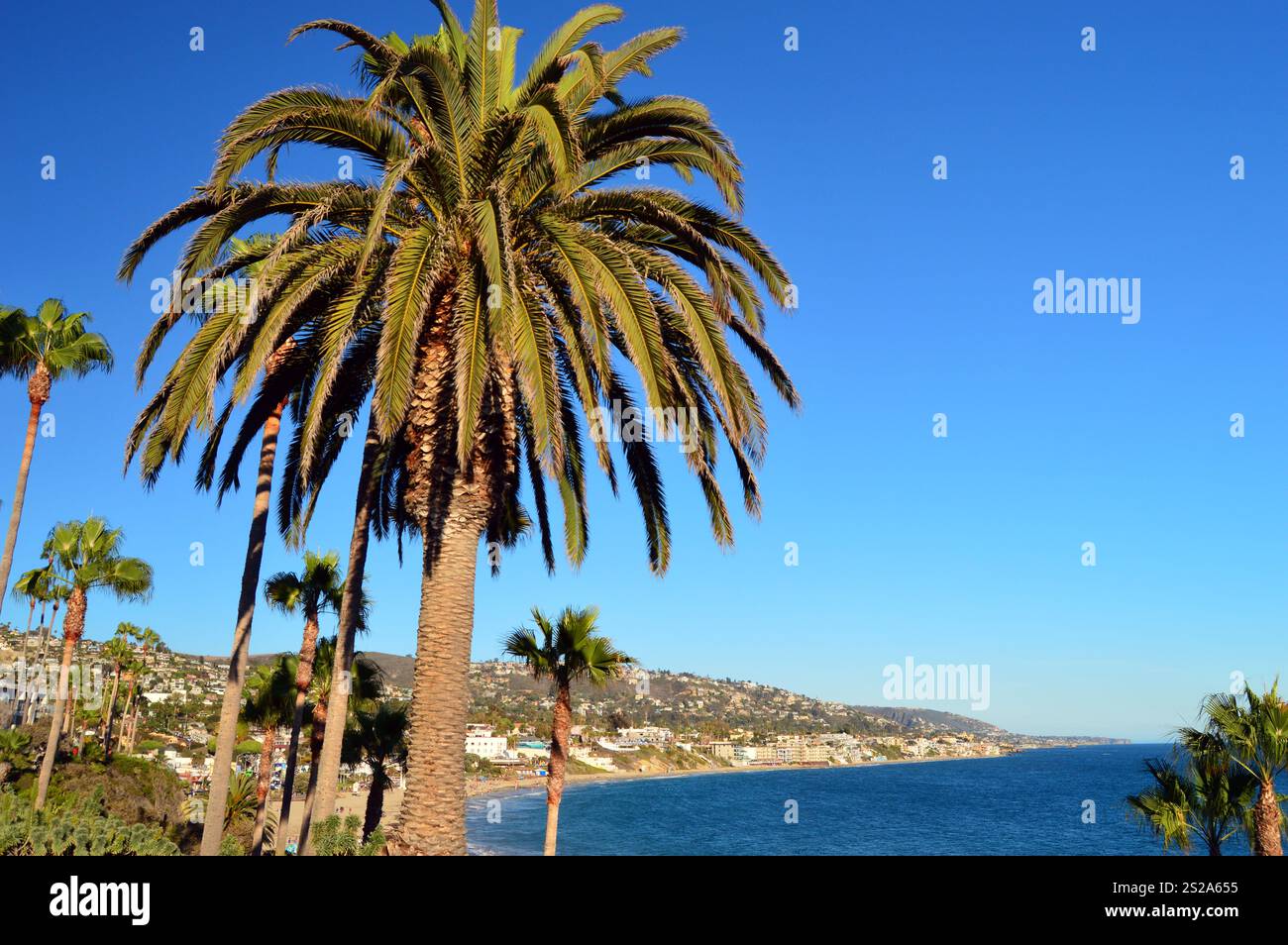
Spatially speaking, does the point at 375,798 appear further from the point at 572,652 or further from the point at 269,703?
the point at 572,652

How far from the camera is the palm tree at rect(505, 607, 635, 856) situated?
822 inches

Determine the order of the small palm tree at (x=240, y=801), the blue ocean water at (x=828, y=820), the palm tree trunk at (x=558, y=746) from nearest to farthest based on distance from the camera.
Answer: the palm tree trunk at (x=558, y=746) → the small palm tree at (x=240, y=801) → the blue ocean water at (x=828, y=820)

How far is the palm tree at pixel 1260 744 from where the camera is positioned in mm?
15703

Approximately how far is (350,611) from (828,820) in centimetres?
9697

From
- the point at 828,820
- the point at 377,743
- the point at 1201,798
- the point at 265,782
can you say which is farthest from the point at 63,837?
the point at 828,820

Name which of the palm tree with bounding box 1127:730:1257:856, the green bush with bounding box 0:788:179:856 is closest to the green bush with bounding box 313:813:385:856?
the green bush with bounding box 0:788:179:856

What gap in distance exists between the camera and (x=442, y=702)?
10.8 metres

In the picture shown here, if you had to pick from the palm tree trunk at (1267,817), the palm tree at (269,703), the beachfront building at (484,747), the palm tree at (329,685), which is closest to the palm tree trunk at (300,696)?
the palm tree at (329,685)

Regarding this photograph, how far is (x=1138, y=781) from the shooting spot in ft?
499

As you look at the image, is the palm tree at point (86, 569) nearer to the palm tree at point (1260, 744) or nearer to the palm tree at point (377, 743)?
the palm tree at point (377, 743)

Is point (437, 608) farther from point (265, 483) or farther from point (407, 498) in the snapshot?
point (265, 483)

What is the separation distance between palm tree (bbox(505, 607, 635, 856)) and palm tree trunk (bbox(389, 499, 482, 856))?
9796 millimetres
